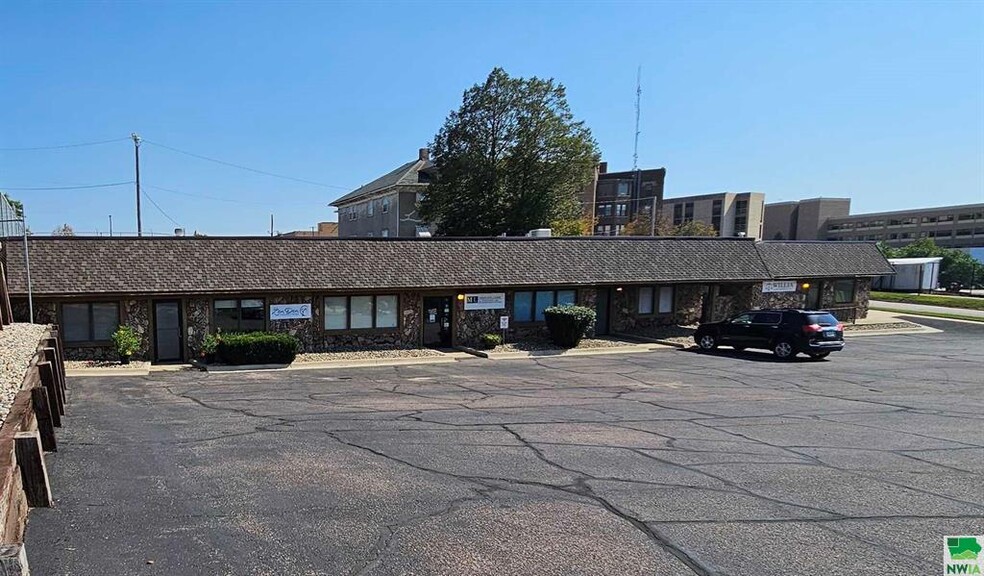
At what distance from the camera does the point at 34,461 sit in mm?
5371

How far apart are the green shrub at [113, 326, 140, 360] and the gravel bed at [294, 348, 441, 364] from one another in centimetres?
534

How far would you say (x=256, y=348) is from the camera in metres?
19.7

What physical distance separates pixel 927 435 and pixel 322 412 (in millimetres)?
11483

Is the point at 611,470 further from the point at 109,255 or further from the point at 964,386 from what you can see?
the point at 109,255

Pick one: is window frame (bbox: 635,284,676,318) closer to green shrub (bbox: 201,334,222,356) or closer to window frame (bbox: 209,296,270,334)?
window frame (bbox: 209,296,270,334)

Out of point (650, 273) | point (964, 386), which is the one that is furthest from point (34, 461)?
point (650, 273)

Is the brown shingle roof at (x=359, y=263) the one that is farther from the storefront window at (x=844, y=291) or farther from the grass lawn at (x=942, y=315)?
the grass lawn at (x=942, y=315)

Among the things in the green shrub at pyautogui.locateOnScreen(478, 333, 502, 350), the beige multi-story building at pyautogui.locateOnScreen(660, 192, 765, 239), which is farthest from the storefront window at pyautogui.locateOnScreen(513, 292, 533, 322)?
the beige multi-story building at pyautogui.locateOnScreen(660, 192, 765, 239)

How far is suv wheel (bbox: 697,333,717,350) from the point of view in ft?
79.3

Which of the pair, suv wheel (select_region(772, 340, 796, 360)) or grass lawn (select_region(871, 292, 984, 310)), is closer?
suv wheel (select_region(772, 340, 796, 360))

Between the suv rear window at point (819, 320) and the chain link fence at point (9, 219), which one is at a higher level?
the chain link fence at point (9, 219)

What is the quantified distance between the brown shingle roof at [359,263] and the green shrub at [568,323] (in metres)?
1.45

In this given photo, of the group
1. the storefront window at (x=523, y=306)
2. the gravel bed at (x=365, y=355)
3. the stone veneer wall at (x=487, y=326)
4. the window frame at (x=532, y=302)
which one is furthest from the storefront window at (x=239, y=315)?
the storefront window at (x=523, y=306)

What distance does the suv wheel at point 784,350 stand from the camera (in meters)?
21.6
